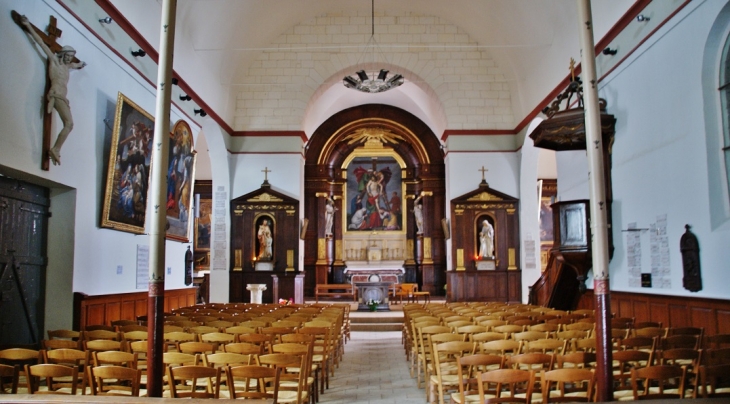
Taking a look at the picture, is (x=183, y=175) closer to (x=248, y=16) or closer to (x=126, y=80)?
(x=126, y=80)

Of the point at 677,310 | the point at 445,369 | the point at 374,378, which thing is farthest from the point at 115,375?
the point at 677,310

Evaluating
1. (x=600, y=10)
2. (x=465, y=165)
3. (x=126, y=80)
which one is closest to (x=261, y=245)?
(x=465, y=165)

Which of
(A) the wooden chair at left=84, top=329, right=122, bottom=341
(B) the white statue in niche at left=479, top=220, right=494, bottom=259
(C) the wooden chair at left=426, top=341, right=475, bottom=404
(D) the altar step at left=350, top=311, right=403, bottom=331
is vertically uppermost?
(B) the white statue in niche at left=479, top=220, right=494, bottom=259

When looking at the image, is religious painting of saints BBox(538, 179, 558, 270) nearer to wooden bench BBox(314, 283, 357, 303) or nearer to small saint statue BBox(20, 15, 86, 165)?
wooden bench BBox(314, 283, 357, 303)

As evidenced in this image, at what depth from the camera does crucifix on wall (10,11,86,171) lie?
8.30m

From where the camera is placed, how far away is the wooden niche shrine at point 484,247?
1806 centimetres

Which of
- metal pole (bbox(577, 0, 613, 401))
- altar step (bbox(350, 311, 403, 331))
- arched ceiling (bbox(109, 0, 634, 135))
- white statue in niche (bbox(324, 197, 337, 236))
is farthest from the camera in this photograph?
white statue in niche (bbox(324, 197, 337, 236))

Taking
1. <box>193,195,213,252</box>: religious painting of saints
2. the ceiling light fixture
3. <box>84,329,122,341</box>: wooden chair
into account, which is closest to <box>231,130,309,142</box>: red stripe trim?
the ceiling light fixture

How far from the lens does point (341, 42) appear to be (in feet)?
59.8

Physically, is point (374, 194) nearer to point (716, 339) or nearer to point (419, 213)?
point (419, 213)

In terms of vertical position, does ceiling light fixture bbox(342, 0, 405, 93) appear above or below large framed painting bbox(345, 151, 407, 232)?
above

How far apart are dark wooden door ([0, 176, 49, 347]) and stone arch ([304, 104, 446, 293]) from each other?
15.0 meters

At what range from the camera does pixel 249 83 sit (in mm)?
18281

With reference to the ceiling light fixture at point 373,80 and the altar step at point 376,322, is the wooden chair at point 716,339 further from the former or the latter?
the ceiling light fixture at point 373,80
